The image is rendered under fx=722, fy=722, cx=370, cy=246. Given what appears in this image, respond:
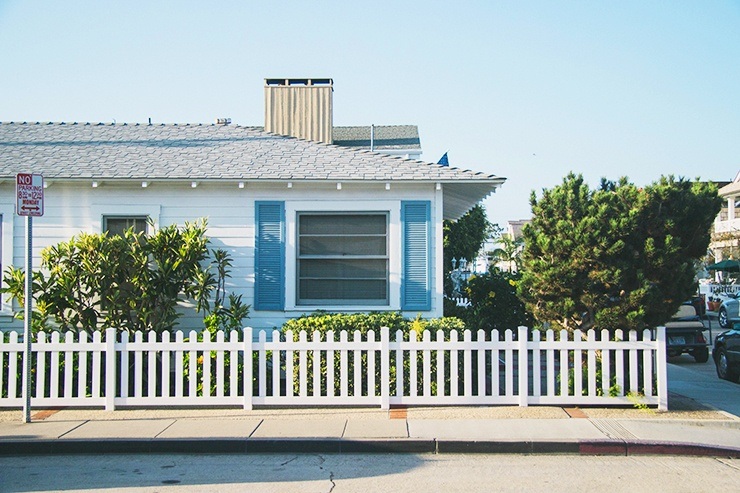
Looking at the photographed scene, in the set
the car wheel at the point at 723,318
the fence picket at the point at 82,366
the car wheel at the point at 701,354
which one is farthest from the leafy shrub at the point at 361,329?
the car wheel at the point at 723,318

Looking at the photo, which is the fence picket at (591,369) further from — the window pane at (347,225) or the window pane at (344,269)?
the window pane at (347,225)

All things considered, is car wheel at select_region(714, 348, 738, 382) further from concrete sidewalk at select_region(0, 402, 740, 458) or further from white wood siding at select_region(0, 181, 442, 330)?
white wood siding at select_region(0, 181, 442, 330)

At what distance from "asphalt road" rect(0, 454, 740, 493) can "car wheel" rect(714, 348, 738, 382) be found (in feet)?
21.9

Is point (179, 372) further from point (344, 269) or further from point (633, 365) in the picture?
point (633, 365)

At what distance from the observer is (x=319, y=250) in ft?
38.0

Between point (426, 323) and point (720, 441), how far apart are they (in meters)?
3.92

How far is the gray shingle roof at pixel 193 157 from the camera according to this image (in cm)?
1130

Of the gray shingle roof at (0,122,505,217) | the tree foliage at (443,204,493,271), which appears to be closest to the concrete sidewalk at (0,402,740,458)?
the gray shingle roof at (0,122,505,217)

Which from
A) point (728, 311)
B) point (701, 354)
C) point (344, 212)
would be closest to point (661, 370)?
point (344, 212)

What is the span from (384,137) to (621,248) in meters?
28.1

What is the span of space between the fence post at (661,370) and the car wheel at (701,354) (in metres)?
8.46

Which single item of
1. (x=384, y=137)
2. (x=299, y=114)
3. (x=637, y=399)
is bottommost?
(x=637, y=399)

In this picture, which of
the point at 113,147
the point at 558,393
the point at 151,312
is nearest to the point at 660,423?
the point at 558,393

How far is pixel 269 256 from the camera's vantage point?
11359 millimetres
